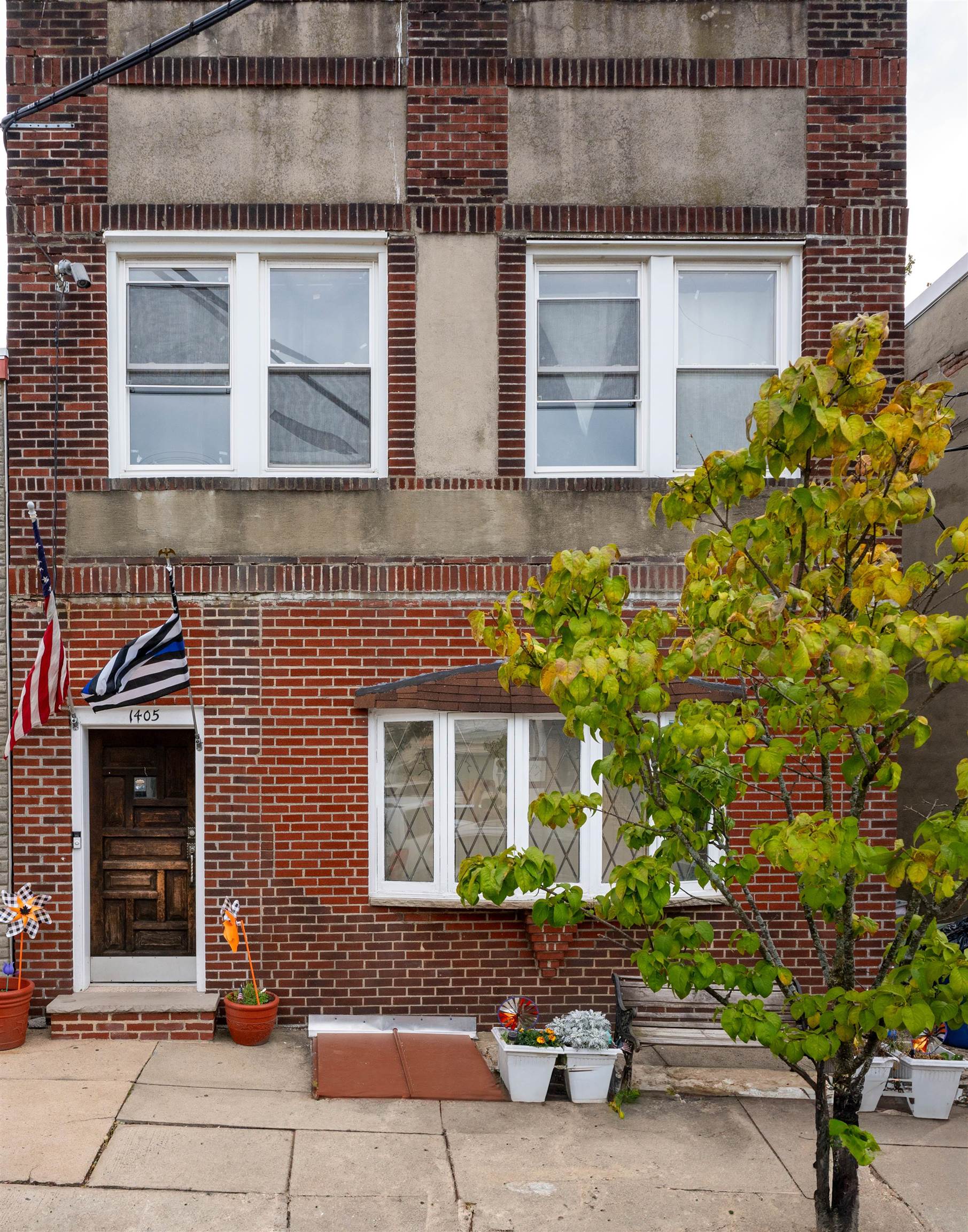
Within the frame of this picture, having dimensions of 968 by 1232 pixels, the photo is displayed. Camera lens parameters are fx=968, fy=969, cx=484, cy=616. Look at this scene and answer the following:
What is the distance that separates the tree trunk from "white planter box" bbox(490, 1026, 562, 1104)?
2.13 m

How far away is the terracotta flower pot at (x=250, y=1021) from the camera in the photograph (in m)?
6.81

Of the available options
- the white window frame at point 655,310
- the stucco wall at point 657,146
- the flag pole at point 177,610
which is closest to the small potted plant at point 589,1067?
the flag pole at point 177,610

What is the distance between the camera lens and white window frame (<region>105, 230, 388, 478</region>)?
289 inches

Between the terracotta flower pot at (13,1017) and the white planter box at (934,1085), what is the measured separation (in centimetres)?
598

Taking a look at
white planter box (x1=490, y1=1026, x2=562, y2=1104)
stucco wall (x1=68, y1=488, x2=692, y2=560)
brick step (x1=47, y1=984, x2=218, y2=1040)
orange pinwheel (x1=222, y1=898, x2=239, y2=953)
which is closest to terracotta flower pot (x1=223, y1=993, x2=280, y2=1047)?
brick step (x1=47, y1=984, x2=218, y2=1040)

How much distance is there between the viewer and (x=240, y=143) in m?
7.29

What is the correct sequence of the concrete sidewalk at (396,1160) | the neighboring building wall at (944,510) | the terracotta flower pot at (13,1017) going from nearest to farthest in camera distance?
the concrete sidewalk at (396,1160) → the terracotta flower pot at (13,1017) → the neighboring building wall at (944,510)

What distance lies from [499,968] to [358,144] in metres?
6.30

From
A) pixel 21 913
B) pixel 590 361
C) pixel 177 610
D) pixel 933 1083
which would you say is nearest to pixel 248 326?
pixel 177 610

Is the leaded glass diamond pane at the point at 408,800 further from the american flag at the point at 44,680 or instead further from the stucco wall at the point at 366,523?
the american flag at the point at 44,680

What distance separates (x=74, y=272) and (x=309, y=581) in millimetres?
2790

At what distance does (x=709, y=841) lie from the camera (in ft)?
14.2

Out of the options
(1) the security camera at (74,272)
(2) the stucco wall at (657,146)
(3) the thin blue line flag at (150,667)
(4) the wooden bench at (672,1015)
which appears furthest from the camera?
(2) the stucco wall at (657,146)

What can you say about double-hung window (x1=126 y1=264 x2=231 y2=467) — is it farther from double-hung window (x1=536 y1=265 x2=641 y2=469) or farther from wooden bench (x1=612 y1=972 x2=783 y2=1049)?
wooden bench (x1=612 y1=972 x2=783 y2=1049)
